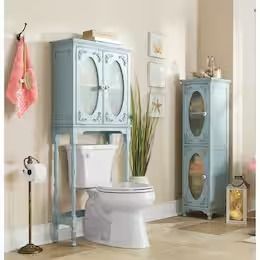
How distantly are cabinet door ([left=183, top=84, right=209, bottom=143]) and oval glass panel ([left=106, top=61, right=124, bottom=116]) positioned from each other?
1170mm

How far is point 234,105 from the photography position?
5.36 m

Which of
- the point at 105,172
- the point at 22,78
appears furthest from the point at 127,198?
the point at 22,78

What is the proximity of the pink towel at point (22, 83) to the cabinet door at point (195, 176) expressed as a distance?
2.10m

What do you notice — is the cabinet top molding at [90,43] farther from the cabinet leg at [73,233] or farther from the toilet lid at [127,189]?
the cabinet leg at [73,233]

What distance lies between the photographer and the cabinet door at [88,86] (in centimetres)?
382

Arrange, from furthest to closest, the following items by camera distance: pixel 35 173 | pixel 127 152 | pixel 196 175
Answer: pixel 196 175, pixel 127 152, pixel 35 173

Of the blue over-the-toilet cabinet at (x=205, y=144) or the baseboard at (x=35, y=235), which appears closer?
the baseboard at (x=35, y=235)

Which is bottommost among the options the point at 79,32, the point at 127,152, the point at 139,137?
the point at 127,152

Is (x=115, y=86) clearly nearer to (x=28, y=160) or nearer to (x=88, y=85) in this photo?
(x=88, y=85)

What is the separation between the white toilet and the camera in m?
3.67

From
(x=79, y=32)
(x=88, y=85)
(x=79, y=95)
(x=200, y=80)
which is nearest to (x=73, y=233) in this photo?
(x=79, y=95)

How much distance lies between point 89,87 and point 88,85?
0.06ft

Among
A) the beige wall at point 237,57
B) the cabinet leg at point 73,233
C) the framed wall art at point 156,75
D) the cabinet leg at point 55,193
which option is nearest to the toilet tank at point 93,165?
the cabinet leg at point 55,193

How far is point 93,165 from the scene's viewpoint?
3.95m
